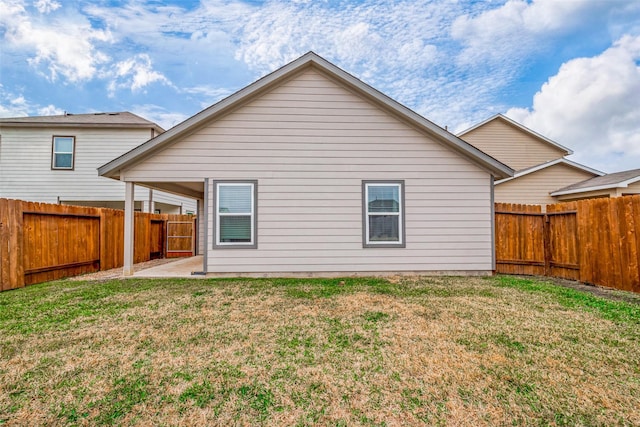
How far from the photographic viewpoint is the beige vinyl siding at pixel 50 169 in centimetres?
1488

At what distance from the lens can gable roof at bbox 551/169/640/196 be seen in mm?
11508

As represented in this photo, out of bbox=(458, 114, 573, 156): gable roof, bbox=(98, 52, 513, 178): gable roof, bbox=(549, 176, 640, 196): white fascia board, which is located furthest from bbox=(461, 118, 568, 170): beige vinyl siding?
bbox=(98, 52, 513, 178): gable roof

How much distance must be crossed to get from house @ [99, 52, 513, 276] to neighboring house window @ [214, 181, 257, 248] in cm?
3

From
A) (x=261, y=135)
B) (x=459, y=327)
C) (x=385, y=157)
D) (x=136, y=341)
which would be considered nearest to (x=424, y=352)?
(x=459, y=327)

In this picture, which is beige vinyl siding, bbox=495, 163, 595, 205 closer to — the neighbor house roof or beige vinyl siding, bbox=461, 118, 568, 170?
beige vinyl siding, bbox=461, 118, 568, 170

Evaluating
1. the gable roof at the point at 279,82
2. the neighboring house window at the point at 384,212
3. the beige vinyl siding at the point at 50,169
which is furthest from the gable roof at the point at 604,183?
the beige vinyl siding at the point at 50,169

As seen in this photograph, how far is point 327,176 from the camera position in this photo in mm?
8094

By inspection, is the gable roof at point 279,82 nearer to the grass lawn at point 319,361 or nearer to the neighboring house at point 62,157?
the grass lawn at point 319,361

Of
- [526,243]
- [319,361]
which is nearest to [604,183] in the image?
[526,243]

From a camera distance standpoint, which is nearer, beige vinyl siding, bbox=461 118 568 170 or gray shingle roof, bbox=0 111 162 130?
gray shingle roof, bbox=0 111 162 130

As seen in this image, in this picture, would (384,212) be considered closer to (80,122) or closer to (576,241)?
(576,241)

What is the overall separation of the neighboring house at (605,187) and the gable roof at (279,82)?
7.09m

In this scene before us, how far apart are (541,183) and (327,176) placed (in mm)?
11450

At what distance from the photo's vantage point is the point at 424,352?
3357mm
